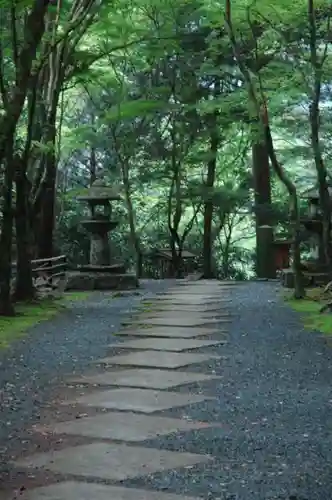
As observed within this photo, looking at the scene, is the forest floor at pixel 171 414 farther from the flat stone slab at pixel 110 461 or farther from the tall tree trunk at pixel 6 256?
the tall tree trunk at pixel 6 256

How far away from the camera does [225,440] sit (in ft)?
11.3

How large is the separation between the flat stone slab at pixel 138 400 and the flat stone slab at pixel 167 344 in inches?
58.1

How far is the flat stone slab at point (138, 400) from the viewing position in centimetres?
412

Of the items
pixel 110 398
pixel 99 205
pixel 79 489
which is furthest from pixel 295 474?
pixel 99 205

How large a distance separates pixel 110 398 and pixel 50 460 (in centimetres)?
118

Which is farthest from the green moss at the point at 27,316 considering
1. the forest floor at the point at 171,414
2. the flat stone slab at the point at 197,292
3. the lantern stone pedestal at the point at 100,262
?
the flat stone slab at the point at 197,292

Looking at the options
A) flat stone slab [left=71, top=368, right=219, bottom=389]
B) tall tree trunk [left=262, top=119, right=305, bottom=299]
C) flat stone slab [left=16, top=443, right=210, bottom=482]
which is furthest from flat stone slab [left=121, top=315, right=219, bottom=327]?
flat stone slab [left=16, top=443, right=210, bottom=482]

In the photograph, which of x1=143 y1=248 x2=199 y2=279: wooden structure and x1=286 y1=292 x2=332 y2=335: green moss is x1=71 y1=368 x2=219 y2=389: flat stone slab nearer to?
x1=286 y1=292 x2=332 y2=335: green moss

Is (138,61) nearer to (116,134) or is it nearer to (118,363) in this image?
(116,134)

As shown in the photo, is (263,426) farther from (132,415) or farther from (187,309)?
(187,309)

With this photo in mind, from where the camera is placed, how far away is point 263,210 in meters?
13.9

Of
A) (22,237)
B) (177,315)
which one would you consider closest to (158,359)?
A: (177,315)

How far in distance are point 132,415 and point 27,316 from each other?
431 cm

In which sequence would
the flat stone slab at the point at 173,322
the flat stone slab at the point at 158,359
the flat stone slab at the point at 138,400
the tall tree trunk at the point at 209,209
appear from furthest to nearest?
the tall tree trunk at the point at 209,209
the flat stone slab at the point at 173,322
the flat stone slab at the point at 158,359
the flat stone slab at the point at 138,400
